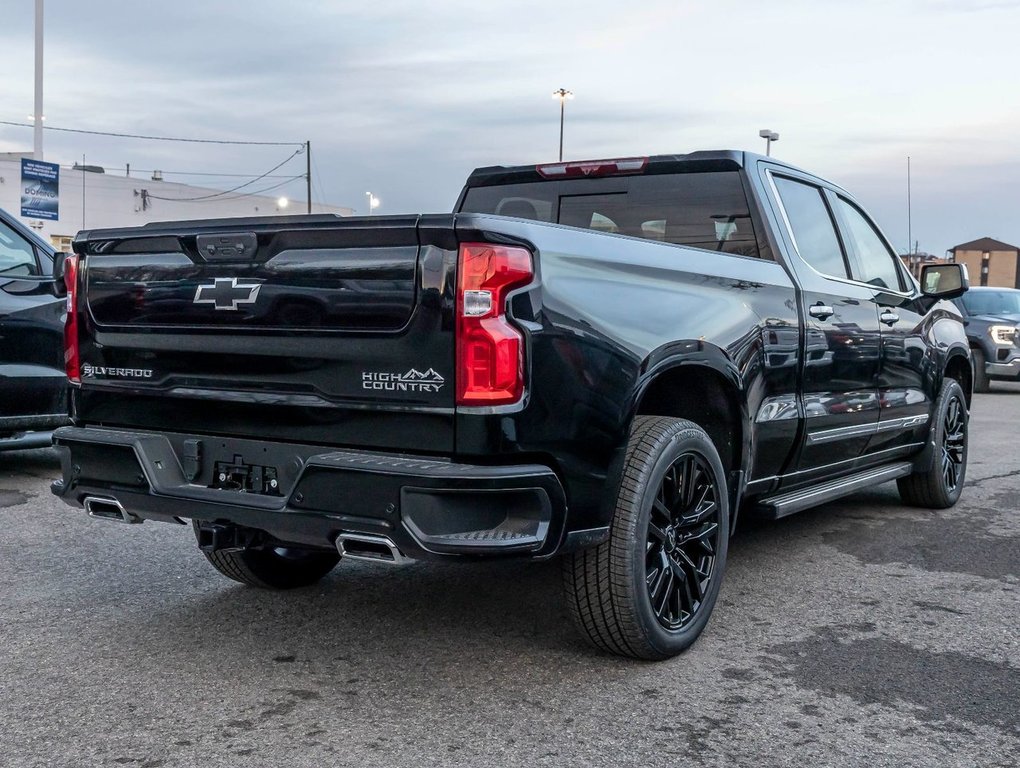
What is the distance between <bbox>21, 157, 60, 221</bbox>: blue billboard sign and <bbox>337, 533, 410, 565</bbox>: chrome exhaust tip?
1860 centimetres

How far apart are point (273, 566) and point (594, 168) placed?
2.27 meters

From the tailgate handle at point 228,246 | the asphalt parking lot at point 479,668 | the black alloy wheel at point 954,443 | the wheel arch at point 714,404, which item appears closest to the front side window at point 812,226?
the wheel arch at point 714,404

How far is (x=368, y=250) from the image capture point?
3.36m

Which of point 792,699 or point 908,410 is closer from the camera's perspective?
point 792,699

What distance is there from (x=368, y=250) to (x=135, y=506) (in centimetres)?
121

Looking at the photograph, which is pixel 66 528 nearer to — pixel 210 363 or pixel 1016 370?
pixel 210 363

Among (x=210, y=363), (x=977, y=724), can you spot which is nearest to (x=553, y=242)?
(x=210, y=363)

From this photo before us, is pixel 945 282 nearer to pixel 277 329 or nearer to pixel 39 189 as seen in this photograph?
pixel 277 329

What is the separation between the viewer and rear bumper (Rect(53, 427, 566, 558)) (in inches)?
127

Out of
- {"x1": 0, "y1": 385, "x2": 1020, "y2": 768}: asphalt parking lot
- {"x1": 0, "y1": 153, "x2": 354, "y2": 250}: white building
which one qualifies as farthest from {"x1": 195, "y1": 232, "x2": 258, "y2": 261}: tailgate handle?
{"x1": 0, "y1": 153, "x2": 354, "y2": 250}: white building

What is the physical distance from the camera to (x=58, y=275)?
6629 mm

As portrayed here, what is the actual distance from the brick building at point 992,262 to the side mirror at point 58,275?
73.8 metres

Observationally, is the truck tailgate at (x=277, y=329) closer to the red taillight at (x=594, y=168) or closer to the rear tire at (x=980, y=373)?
the red taillight at (x=594, y=168)

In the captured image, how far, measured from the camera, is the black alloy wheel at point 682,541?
3.92 metres
